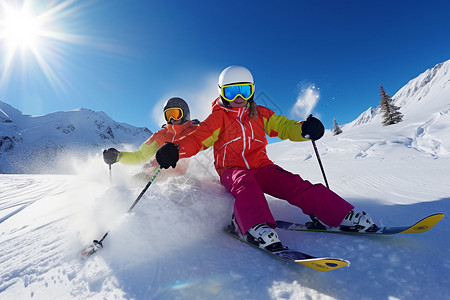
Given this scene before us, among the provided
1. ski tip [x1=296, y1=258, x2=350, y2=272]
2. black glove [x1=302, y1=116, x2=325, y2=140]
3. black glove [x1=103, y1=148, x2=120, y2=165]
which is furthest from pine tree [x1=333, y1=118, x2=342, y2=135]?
ski tip [x1=296, y1=258, x2=350, y2=272]

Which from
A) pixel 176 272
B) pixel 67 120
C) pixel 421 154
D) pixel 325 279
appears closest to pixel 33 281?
pixel 176 272

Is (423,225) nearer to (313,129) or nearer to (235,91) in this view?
(313,129)

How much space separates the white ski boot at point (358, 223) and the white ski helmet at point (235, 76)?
1955mm

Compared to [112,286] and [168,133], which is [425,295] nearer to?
[112,286]

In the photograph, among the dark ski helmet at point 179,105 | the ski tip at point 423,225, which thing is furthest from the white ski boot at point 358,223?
the dark ski helmet at point 179,105

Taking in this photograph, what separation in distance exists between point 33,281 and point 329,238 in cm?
215

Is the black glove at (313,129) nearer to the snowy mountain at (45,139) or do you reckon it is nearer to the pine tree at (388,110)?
the pine tree at (388,110)

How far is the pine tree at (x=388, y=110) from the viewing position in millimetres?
19922

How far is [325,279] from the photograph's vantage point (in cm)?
124

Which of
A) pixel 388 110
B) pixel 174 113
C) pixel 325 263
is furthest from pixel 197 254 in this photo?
pixel 388 110

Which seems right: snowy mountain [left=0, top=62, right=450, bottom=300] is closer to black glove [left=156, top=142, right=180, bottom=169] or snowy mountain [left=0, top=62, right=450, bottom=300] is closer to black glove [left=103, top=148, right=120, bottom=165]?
black glove [left=156, top=142, right=180, bottom=169]

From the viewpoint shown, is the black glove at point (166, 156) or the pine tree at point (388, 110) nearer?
the black glove at point (166, 156)

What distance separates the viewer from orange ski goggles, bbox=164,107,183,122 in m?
4.25

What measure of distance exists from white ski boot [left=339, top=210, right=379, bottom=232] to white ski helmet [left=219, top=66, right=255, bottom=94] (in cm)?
196
